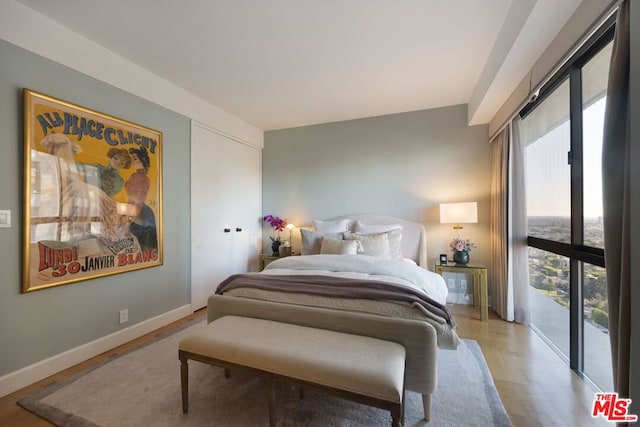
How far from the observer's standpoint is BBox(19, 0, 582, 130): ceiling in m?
1.78

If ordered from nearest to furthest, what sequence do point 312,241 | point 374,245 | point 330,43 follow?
point 330,43, point 374,245, point 312,241

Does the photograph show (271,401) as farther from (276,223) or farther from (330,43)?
(276,223)

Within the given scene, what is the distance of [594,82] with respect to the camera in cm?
A: 167

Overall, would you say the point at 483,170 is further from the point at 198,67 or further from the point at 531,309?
the point at 198,67

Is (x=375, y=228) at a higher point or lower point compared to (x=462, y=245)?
higher

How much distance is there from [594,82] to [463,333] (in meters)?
2.30

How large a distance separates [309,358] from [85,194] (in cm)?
226

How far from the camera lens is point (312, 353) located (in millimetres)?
1331

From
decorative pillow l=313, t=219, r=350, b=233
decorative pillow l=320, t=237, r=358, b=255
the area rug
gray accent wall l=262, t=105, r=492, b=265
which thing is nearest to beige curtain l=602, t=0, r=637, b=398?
the area rug

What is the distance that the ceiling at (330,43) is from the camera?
70.1 inches

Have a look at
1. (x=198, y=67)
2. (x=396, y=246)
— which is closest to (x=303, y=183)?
(x=396, y=246)

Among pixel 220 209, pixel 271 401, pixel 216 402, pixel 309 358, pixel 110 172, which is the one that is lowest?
pixel 216 402

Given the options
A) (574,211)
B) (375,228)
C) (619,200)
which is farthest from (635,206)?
(375,228)

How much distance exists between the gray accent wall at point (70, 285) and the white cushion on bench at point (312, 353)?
1.27 meters
